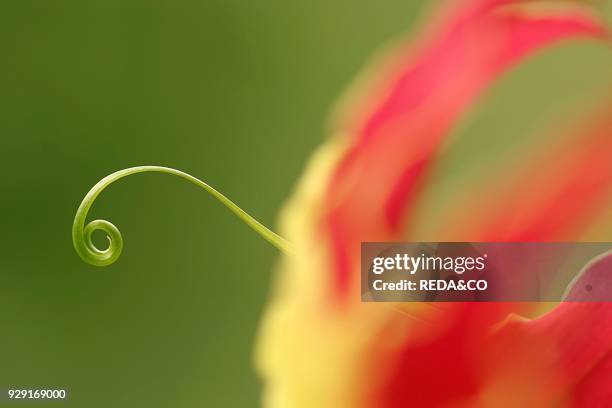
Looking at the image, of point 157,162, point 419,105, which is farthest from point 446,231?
point 157,162

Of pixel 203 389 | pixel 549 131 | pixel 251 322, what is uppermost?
pixel 549 131

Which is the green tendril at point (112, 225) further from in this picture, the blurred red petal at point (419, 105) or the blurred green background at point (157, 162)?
the blurred red petal at point (419, 105)

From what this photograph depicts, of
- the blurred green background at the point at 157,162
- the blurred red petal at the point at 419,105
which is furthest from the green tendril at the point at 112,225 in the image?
the blurred red petal at the point at 419,105

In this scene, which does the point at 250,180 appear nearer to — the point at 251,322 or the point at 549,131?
the point at 251,322

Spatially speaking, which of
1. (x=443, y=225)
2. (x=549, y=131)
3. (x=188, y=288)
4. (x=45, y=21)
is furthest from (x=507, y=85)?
(x=45, y=21)

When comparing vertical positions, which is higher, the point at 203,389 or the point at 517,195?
the point at 517,195
